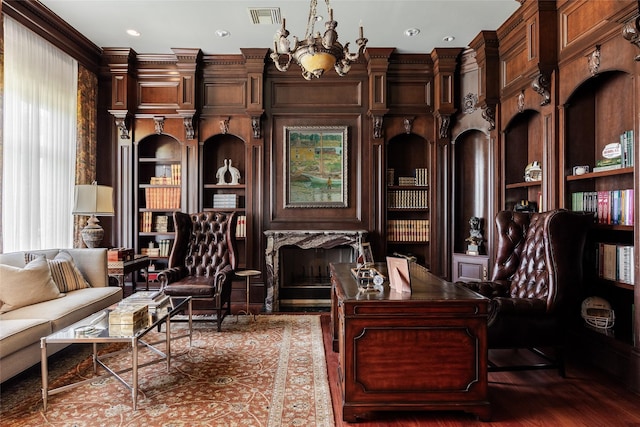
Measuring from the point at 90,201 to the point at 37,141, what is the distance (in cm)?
81

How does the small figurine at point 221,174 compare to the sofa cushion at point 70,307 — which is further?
the small figurine at point 221,174

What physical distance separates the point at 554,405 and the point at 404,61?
14.1 ft

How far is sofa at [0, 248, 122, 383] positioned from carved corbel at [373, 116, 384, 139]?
143 inches

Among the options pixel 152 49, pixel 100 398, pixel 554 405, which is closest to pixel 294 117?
pixel 152 49

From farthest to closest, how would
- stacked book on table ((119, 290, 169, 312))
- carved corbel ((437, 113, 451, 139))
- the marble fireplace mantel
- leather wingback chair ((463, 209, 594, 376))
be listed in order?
carved corbel ((437, 113, 451, 139)) < the marble fireplace mantel < stacked book on table ((119, 290, 169, 312)) < leather wingback chair ((463, 209, 594, 376))

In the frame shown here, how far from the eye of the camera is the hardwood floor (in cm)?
211

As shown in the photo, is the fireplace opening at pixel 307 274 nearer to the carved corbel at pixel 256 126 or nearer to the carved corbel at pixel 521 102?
the carved corbel at pixel 256 126

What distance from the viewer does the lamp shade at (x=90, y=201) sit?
3955mm

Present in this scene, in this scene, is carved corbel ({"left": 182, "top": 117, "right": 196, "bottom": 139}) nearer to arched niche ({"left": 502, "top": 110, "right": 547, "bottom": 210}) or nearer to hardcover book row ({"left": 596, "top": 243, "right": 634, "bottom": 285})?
arched niche ({"left": 502, "top": 110, "right": 547, "bottom": 210})

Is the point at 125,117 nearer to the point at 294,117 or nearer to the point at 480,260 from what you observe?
the point at 294,117

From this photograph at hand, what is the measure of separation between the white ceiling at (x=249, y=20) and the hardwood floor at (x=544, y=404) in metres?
3.60

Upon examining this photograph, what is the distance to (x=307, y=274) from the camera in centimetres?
519

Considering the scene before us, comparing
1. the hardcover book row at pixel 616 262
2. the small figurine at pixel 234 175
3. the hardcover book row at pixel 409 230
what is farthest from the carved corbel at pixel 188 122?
the hardcover book row at pixel 616 262

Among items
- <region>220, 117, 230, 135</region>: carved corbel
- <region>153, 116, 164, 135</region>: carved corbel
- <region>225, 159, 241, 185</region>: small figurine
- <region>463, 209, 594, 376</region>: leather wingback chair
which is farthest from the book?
<region>153, 116, 164, 135</region>: carved corbel
